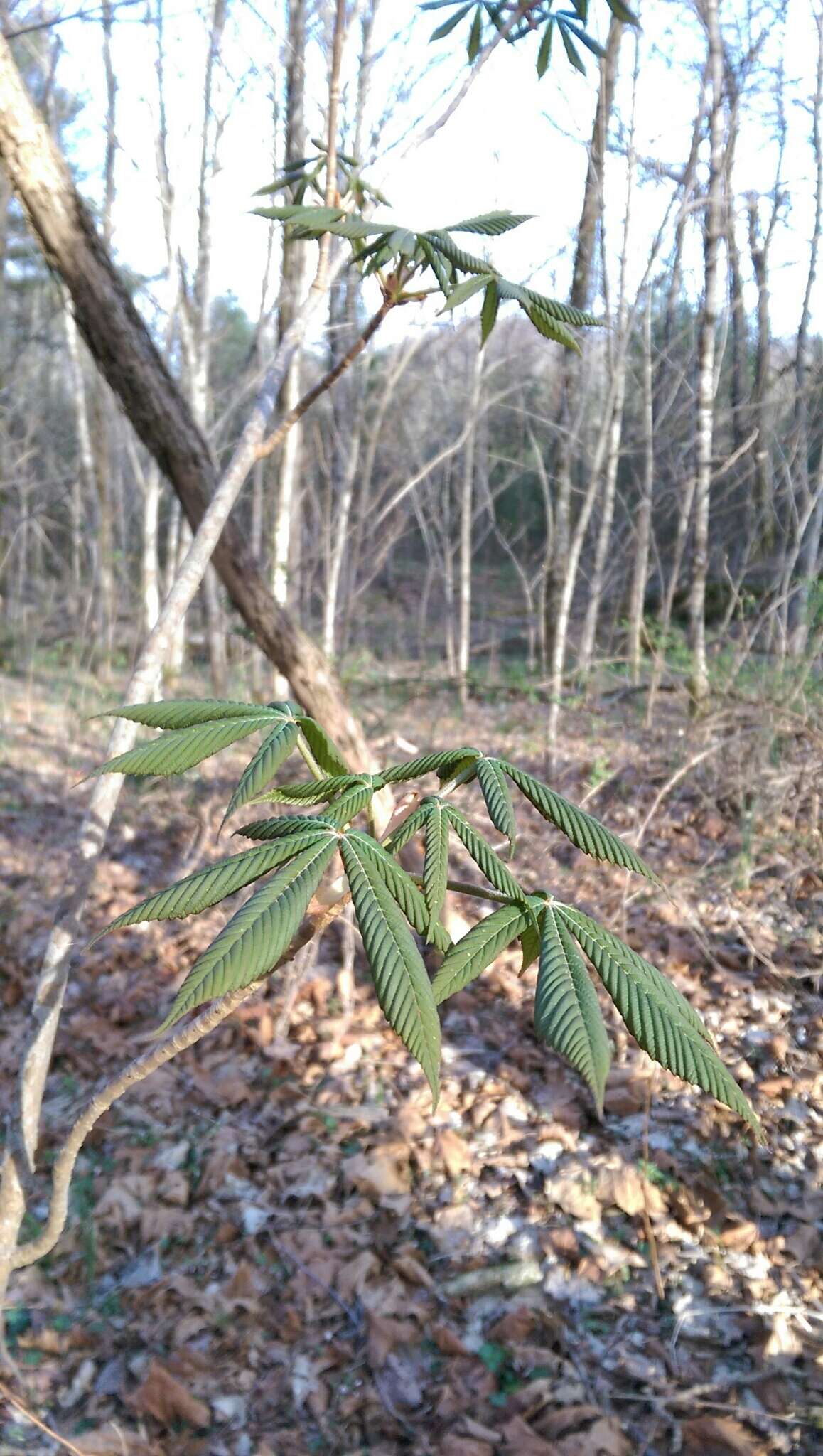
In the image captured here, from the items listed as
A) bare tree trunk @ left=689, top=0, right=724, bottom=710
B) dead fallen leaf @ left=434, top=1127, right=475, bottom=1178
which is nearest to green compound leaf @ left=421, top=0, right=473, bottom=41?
dead fallen leaf @ left=434, top=1127, right=475, bottom=1178

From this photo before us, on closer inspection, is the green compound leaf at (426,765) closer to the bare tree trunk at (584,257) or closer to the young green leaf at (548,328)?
the young green leaf at (548,328)

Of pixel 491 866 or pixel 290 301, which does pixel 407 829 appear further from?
pixel 290 301

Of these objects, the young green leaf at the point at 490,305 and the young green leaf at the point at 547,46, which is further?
the young green leaf at the point at 547,46

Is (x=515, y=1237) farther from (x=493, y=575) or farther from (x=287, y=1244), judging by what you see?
(x=493, y=575)

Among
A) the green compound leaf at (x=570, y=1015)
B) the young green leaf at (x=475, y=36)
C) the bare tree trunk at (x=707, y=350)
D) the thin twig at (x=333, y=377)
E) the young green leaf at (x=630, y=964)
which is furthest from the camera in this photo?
the bare tree trunk at (x=707, y=350)

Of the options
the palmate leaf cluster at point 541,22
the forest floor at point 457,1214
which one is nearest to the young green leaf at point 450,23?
the palmate leaf cluster at point 541,22
